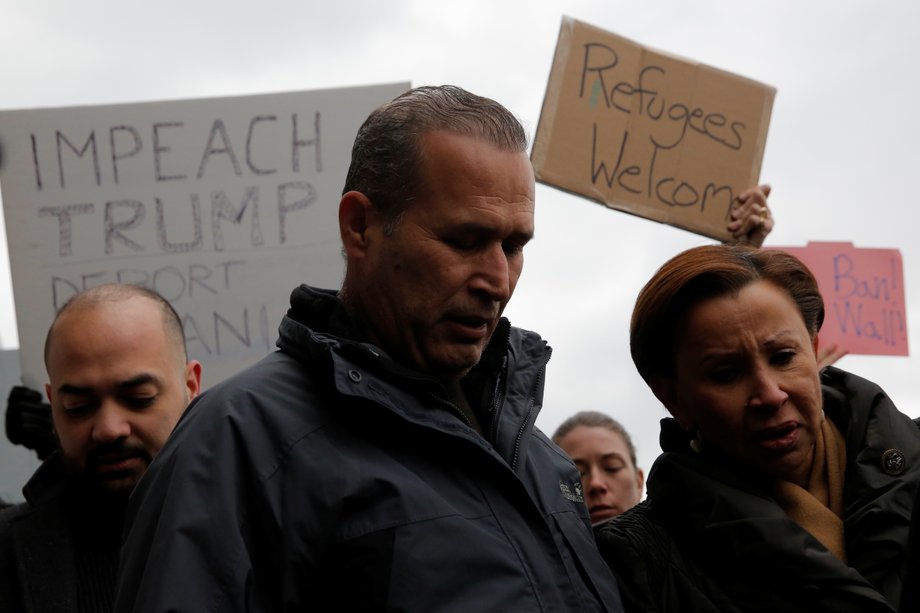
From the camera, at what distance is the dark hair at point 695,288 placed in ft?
8.66

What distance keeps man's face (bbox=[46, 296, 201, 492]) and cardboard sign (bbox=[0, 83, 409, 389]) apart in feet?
3.83

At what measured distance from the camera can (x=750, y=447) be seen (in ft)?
8.43

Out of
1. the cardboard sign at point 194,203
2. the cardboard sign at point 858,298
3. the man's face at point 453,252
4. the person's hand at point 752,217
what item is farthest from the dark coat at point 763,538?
the cardboard sign at point 194,203

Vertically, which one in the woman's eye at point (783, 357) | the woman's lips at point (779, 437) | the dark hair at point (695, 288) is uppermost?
the dark hair at point (695, 288)

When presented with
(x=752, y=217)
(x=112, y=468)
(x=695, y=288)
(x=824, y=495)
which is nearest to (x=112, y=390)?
(x=112, y=468)

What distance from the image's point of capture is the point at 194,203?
15.0 ft

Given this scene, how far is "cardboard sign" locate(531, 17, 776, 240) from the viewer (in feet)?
12.4

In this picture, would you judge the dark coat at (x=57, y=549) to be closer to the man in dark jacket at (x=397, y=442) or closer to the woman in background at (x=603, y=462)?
the man in dark jacket at (x=397, y=442)

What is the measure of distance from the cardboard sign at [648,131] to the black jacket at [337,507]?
1.69m

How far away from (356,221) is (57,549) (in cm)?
111

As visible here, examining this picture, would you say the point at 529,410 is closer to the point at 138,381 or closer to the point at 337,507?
the point at 337,507

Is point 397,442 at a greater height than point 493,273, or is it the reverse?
point 493,273

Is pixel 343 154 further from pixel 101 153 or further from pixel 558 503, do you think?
pixel 558 503

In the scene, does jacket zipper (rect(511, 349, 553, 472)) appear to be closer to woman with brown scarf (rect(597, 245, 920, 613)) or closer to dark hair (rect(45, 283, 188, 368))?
woman with brown scarf (rect(597, 245, 920, 613))
